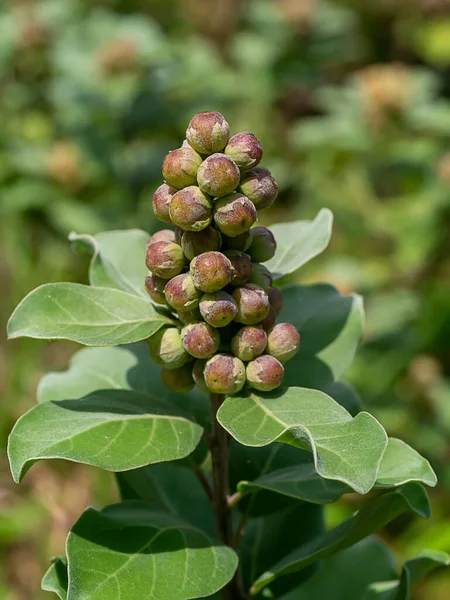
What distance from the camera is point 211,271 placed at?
1.05 meters

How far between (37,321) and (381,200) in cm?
339

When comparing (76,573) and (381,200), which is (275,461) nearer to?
(76,573)

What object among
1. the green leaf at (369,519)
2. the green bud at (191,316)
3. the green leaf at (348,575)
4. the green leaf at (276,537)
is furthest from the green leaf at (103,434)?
the green leaf at (348,575)

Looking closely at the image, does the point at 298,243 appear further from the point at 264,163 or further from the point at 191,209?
the point at 264,163

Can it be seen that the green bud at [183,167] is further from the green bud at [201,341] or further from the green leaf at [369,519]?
the green leaf at [369,519]

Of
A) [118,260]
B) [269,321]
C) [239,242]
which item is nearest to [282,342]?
[269,321]

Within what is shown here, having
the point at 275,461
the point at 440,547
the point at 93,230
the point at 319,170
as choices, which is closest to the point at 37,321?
the point at 275,461

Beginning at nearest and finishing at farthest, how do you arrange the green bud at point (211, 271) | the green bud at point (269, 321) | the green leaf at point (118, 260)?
the green bud at point (211, 271)
the green bud at point (269, 321)
the green leaf at point (118, 260)

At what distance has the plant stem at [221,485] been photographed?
47.9 inches

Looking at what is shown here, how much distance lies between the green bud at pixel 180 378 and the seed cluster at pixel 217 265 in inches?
0.6

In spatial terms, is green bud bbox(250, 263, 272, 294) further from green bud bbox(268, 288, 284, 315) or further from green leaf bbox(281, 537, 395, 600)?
green leaf bbox(281, 537, 395, 600)

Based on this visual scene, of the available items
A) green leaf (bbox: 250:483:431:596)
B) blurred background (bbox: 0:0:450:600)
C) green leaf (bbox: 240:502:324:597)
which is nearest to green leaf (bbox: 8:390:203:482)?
green leaf (bbox: 250:483:431:596)

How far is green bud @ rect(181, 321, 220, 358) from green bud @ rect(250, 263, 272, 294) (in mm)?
92

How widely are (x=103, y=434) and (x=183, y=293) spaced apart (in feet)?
0.68
